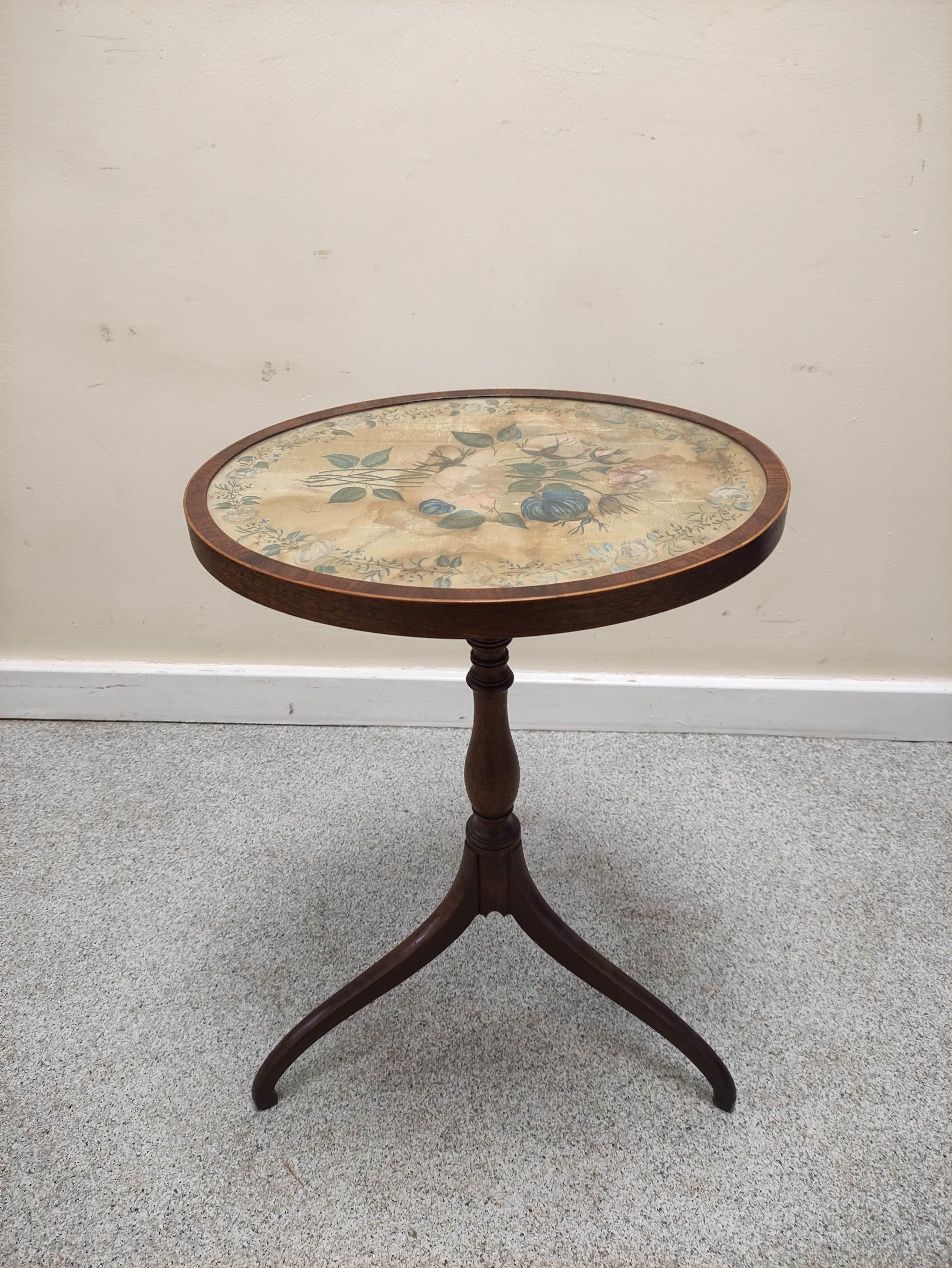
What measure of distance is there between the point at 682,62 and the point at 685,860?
1.53 m

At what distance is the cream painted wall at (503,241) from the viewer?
5.61 feet

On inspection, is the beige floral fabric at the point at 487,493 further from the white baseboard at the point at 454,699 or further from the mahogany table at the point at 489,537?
the white baseboard at the point at 454,699

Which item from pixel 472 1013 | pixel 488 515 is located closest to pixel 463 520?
pixel 488 515

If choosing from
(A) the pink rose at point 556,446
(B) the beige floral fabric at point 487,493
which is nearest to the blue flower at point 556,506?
(B) the beige floral fabric at point 487,493

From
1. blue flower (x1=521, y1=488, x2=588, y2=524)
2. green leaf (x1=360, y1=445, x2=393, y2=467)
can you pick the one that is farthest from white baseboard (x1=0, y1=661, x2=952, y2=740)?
blue flower (x1=521, y1=488, x2=588, y2=524)

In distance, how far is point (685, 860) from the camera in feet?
5.96

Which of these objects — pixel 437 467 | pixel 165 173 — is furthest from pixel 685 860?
pixel 165 173

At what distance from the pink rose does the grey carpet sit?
0.87 metres

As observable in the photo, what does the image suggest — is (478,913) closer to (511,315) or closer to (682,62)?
(511,315)

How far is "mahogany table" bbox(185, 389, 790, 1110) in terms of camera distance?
3.05 ft

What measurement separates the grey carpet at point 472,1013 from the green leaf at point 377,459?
0.86m

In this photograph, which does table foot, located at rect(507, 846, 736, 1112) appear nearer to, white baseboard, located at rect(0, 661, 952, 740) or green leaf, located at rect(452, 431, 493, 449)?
green leaf, located at rect(452, 431, 493, 449)

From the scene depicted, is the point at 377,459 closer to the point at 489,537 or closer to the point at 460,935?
the point at 489,537

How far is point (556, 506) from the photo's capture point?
1126mm
